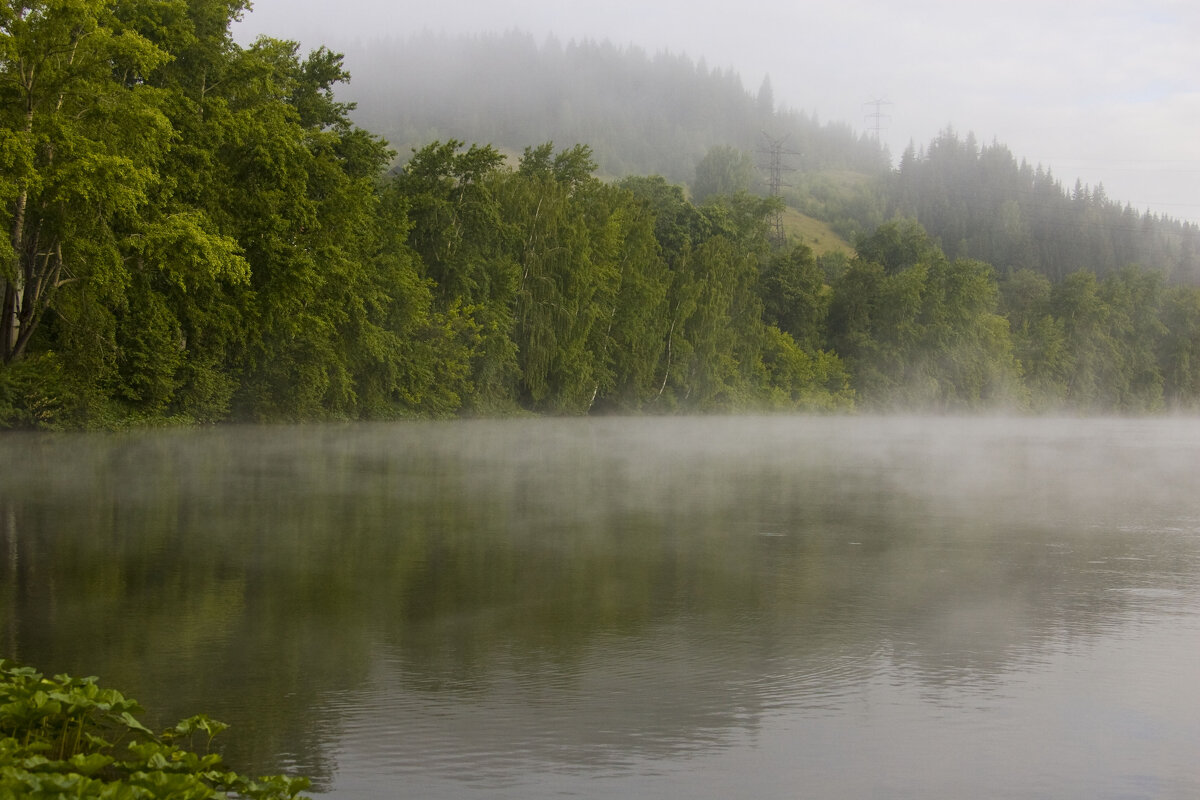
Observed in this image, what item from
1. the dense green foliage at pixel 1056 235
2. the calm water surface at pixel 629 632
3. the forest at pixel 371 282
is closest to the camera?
the calm water surface at pixel 629 632

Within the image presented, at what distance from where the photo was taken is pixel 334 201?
43.5 meters

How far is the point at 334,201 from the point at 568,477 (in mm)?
22925

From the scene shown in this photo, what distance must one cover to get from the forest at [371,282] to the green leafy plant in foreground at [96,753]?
2596cm

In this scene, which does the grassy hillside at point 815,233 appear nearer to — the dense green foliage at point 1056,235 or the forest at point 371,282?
the dense green foliage at point 1056,235

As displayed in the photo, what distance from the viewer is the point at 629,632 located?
9.46 m

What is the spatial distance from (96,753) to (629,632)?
4.98 metres

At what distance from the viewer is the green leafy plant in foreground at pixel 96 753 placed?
15.2 feet

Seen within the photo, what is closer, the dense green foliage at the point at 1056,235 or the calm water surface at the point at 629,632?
the calm water surface at the point at 629,632

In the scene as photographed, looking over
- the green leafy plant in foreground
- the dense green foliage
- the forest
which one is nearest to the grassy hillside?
the dense green foliage

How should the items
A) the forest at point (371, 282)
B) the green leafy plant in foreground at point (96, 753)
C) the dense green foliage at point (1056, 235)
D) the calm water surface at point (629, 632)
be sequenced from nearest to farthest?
the green leafy plant in foreground at point (96, 753) → the calm water surface at point (629, 632) → the forest at point (371, 282) → the dense green foliage at point (1056, 235)

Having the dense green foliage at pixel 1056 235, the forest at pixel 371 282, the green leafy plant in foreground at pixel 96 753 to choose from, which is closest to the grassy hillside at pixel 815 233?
the dense green foliage at pixel 1056 235

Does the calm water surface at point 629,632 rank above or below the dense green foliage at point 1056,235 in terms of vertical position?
below

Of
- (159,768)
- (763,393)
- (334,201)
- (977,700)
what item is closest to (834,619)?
(977,700)

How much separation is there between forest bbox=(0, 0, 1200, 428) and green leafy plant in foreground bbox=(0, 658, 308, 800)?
85.2ft
